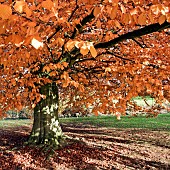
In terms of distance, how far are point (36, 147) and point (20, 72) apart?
4.15 metres

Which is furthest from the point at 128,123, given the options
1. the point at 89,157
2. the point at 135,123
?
the point at 89,157

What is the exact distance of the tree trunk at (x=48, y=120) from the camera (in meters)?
11.6

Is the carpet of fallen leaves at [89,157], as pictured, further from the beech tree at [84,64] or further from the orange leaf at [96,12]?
the orange leaf at [96,12]

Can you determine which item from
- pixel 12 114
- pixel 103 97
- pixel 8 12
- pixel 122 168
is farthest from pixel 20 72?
pixel 12 114

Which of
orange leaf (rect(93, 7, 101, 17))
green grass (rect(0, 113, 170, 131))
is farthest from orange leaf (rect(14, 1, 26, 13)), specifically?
green grass (rect(0, 113, 170, 131))

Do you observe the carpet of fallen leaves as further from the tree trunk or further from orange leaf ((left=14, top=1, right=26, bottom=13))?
orange leaf ((left=14, top=1, right=26, bottom=13))

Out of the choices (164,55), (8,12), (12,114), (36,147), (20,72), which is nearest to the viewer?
(8,12)

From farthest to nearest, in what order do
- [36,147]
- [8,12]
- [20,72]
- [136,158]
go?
[36,147], [136,158], [20,72], [8,12]

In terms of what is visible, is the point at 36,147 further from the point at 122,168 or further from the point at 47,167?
the point at 122,168

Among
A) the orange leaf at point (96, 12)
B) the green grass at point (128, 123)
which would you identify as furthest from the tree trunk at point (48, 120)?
the green grass at point (128, 123)

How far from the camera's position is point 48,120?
460 inches

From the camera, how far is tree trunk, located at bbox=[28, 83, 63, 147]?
457 inches

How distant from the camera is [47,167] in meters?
9.28

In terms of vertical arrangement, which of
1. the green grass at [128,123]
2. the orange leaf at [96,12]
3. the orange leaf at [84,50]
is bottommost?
the green grass at [128,123]
